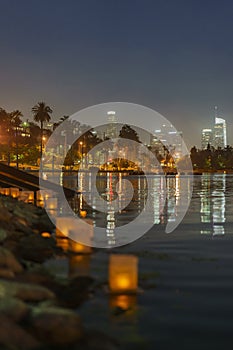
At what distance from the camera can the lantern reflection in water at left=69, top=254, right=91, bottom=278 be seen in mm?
8516

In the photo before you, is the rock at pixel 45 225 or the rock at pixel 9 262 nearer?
the rock at pixel 9 262

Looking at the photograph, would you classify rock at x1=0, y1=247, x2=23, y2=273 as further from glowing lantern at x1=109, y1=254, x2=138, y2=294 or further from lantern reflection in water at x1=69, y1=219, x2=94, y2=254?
lantern reflection in water at x1=69, y1=219, x2=94, y2=254

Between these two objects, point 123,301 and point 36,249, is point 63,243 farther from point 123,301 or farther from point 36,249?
point 123,301

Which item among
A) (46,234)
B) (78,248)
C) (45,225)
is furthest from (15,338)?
(45,225)

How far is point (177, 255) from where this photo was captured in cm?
1097

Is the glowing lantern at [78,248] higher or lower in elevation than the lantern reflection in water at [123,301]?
higher

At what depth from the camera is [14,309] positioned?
5645mm

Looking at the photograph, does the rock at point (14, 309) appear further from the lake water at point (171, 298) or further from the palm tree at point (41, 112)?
the palm tree at point (41, 112)

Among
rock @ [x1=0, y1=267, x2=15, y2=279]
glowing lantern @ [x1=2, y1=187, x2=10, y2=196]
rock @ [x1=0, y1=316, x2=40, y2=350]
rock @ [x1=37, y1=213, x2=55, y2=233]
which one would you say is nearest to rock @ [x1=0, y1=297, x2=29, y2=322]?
rock @ [x1=0, y1=316, x2=40, y2=350]

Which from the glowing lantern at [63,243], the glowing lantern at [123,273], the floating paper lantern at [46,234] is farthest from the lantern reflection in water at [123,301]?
the floating paper lantern at [46,234]

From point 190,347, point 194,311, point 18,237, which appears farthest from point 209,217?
point 190,347

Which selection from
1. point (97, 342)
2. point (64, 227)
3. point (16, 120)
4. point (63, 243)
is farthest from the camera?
point (16, 120)

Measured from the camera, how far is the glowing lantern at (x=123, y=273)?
703 centimetres

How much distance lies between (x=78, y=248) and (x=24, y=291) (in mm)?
4650
